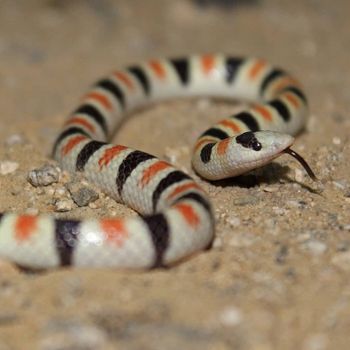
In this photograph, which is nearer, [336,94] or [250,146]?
[250,146]

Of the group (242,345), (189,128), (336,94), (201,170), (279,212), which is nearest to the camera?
(242,345)

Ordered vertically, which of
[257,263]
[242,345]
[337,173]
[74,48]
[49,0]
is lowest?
[242,345]

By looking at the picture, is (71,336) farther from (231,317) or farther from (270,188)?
(270,188)

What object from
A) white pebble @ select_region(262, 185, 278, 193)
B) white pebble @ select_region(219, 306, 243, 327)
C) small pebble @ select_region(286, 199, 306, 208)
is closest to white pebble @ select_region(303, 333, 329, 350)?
white pebble @ select_region(219, 306, 243, 327)

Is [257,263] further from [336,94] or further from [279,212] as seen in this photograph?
[336,94]

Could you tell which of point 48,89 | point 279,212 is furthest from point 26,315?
point 48,89

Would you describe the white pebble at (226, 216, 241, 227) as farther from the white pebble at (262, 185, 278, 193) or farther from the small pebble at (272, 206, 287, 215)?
the white pebble at (262, 185, 278, 193)

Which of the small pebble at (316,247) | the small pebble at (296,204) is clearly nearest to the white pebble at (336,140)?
the small pebble at (296,204)
